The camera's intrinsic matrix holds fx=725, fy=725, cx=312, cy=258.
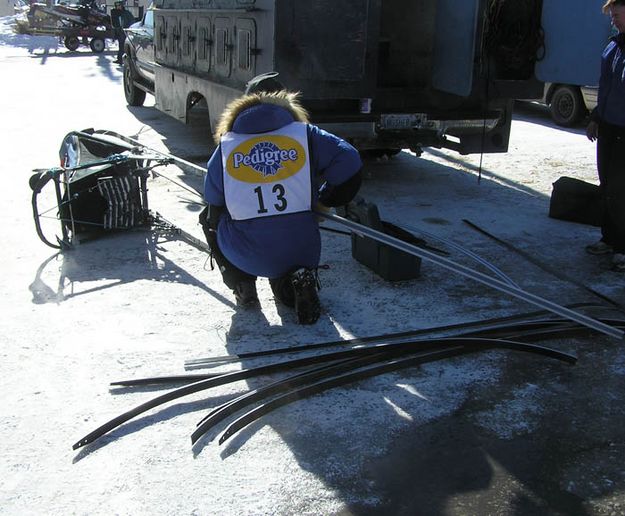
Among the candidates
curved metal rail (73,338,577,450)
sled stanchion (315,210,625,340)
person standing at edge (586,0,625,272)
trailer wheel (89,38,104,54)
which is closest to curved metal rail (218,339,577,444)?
curved metal rail (73,338,577,450)

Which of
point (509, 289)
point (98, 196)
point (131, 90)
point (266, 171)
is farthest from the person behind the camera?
point (131, 90)

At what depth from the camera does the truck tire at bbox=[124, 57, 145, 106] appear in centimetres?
1289

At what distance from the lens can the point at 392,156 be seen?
949 centimetres

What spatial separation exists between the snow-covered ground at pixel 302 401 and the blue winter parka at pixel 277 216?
0.42 metres

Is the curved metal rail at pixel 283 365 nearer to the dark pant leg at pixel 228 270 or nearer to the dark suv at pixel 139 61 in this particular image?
the dark pant leg at pixel 228 270

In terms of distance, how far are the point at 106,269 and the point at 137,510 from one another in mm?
2729

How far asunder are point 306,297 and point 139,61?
29.4 ft

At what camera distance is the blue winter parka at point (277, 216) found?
4.16m

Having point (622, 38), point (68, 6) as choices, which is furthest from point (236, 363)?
point (68, 6)

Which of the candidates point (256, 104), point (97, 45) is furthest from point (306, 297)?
point (97, 45)

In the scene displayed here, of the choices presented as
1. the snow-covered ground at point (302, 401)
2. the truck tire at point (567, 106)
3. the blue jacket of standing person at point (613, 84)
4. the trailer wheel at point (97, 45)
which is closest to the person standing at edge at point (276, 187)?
the snow-covered ground at point (302, 401)

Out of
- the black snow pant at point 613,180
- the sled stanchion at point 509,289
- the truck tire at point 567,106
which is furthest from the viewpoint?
the truck tire at point 567,106

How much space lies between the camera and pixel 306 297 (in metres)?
4.23

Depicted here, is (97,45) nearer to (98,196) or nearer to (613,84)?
(98,196)
